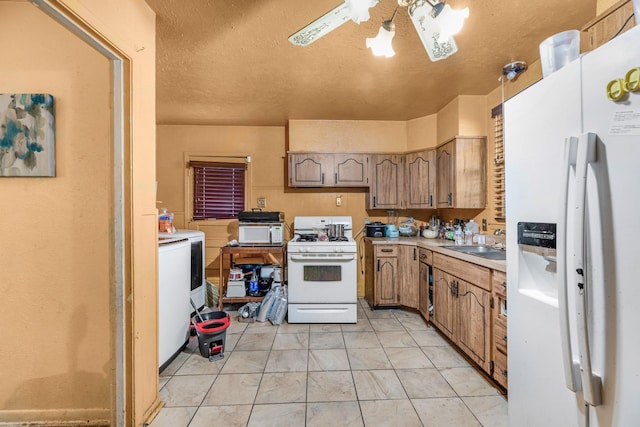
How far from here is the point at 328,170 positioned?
3.39m

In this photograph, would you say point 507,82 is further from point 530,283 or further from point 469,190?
point 530,283

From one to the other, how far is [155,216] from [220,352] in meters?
1.28

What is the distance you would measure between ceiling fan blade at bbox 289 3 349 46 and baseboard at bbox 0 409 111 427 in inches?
93.9

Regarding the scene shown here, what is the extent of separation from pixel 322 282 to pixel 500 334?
1.59 metres

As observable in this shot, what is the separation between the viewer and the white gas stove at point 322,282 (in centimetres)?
279

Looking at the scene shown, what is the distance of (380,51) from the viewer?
1376 mm

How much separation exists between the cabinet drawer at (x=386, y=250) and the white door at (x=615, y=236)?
7.32ft

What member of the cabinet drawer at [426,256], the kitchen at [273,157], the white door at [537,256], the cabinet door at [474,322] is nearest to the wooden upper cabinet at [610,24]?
the white door at [537,256]

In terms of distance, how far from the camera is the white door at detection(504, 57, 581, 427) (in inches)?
36.0

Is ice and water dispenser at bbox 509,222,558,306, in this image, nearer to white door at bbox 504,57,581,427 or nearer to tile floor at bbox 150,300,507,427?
white door at bbox 504,57,581,427

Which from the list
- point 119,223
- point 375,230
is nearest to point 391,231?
point 375,230

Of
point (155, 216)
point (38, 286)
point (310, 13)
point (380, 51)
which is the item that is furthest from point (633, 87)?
point (38, 286)

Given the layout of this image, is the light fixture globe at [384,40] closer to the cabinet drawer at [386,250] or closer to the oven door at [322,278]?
the oven door at [322,278]

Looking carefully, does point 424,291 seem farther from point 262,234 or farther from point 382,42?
point 382,42
